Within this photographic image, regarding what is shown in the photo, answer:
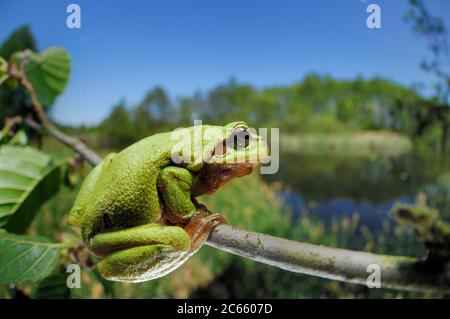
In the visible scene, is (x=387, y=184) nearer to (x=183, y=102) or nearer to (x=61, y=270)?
(x=183, y=102)

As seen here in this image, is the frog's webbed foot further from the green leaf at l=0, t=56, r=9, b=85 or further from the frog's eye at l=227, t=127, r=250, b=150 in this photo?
the green leaf at l=0, t=56, r=9, b=85

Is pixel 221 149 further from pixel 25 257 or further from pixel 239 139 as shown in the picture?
pixel 25 257

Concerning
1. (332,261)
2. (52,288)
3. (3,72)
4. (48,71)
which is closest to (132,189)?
(332,261)

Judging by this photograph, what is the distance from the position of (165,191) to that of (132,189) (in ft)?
0.08

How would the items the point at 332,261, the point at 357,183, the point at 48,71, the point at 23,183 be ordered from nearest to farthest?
the point at 332,261, the point at 23,183, the point at 48,71, the point at 357,183

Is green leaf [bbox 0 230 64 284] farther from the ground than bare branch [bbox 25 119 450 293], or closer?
closer

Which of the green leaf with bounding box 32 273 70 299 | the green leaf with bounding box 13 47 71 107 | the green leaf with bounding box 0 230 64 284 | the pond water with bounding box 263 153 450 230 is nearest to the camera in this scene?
the green leaf with bounding box 0 230 64 284

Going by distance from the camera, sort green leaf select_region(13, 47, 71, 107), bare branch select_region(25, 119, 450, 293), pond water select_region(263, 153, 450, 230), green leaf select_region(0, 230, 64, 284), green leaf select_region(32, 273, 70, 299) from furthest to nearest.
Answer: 1. pond water select_region(263, 153, 450, 230)
2. green leaf select_region(13, 47, 71, 107)
3. green leaf select_region(32, 273, 70, 299)
4. green leaf select_region(0, 230, 64, 284)
5. bare branch select_region(25, 119, 450, 293)

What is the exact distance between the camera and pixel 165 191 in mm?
300

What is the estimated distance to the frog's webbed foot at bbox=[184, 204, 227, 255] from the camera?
0.31 metres

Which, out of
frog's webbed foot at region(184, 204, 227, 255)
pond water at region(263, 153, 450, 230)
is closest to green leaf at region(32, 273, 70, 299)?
frog's webbed foot at region(184, 204, 227, 255)

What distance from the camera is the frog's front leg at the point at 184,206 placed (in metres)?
0.30
